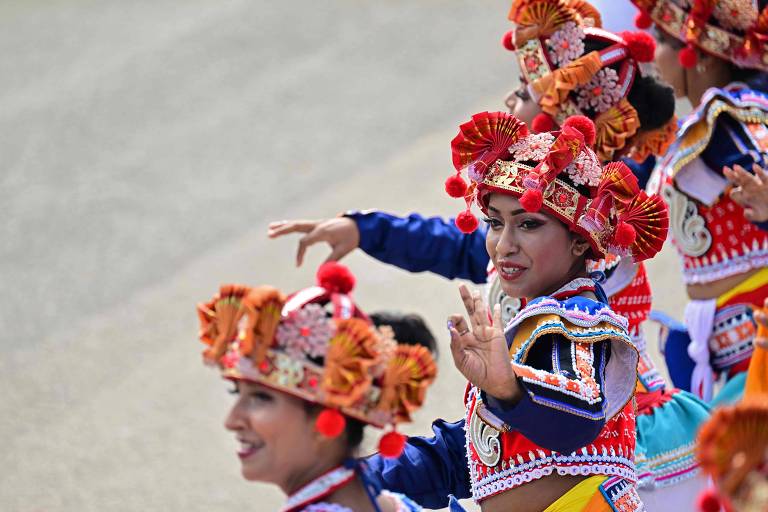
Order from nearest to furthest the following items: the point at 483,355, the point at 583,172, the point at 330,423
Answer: the point at 330,423
the point at 483,355
the point at 583,172

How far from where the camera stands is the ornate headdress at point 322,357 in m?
2.58

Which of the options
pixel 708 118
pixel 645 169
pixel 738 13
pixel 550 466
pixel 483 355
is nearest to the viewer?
pixel 483 355

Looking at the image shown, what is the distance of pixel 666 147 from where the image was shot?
4340 millimetres

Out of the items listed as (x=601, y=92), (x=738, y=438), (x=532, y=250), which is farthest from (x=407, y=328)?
(x=738, y=438)

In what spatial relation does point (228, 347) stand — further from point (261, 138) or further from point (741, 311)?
point (261, 138)

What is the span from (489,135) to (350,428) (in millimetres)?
1003

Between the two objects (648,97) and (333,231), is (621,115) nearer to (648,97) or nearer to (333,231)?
(648,97)

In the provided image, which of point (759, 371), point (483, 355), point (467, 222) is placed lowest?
point (759, 371)

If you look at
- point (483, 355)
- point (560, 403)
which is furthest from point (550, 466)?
point (483, 355)

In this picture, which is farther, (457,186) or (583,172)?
(457,186)

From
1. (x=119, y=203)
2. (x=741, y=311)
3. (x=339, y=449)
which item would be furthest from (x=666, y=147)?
(x=119, y=203)

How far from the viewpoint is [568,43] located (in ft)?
13.1

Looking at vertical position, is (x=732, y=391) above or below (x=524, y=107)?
below

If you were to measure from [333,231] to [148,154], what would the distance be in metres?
4.70
